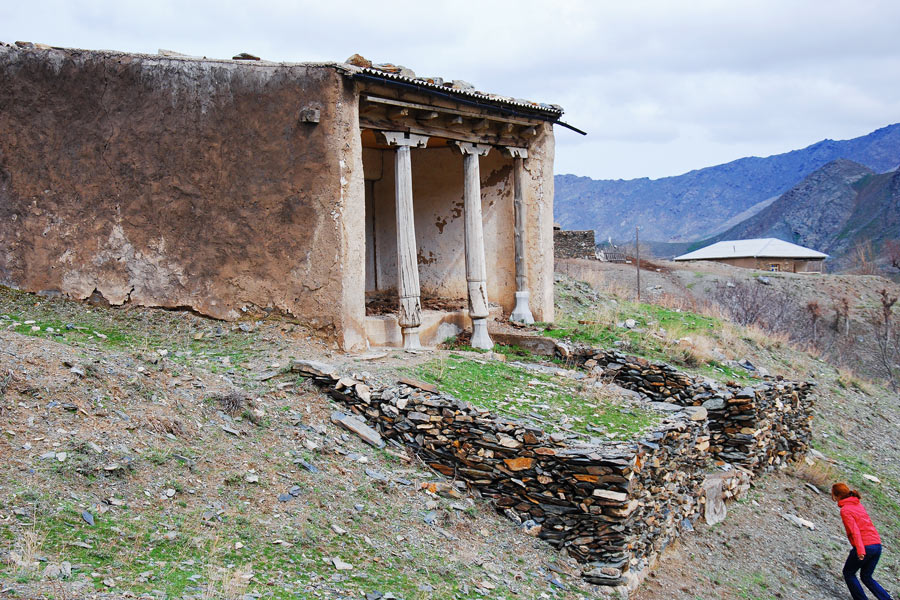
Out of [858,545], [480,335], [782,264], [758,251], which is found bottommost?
[858,545]

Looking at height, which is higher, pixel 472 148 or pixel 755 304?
pixel 472 148

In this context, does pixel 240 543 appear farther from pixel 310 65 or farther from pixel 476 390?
pixel 310 65

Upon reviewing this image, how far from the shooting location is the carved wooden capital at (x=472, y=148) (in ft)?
38.7

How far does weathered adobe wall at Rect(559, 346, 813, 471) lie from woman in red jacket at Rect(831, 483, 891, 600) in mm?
2165

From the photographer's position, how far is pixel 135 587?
427 centimetres

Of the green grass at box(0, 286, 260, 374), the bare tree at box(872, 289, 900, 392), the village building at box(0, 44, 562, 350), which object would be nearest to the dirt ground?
the green grass at box(0, 286, 260, 374)

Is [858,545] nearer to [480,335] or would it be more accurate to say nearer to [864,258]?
[480,335]

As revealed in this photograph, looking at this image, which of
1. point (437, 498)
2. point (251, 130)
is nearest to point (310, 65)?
point (251, 130)

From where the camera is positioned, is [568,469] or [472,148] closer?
[568,469]

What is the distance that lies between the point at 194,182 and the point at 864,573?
31.2ft

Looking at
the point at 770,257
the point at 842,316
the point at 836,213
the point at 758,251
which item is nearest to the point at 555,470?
the point at 842,316

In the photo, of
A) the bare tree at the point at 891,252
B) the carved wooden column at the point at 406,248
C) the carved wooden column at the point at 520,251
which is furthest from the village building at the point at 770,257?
the carved wooden column at the point at 406,248

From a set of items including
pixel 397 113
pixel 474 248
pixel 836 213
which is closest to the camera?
pixel 397 113

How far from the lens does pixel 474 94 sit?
1111cm
